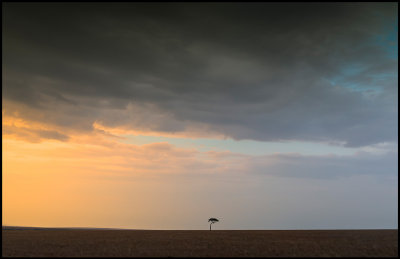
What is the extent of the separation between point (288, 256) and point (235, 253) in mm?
7081

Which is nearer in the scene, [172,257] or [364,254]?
[172,257]

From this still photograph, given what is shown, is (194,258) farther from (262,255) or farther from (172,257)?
(262,255)

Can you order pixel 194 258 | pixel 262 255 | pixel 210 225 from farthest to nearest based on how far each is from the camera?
pixel 210 225
pixel 262 255
pixel 194 258

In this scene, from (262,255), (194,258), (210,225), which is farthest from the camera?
(210,225)

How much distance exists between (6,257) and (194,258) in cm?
2274

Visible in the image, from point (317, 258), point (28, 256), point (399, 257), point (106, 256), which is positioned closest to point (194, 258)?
point (106, 256)

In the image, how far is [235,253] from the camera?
51.5 meters

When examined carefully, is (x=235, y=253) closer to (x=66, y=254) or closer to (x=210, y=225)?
(x=66, y=254)

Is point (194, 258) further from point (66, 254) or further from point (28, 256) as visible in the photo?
point (28, 256)

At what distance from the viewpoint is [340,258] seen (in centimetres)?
4631

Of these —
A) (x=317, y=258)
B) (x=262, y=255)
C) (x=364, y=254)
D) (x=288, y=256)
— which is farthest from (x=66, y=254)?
(x=364, y=254)

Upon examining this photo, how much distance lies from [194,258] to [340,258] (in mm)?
17379

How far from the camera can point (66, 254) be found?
49812mm

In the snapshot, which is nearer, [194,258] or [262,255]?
[194,258]
